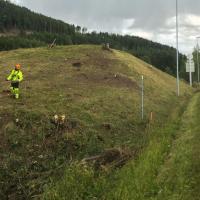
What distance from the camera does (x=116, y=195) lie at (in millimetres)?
10117

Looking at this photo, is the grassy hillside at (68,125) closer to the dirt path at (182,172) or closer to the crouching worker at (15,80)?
the crouching worker at (15,80)

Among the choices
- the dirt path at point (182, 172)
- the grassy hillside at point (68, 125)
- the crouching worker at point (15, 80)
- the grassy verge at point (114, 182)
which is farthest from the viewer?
the crouching worker at point (15, 80)

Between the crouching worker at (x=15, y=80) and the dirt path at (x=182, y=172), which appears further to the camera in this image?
the crouching worker at (x=15, y=80)

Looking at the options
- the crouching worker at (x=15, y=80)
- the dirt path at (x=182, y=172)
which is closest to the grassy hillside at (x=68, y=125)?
the crouching worker at (x=15, y=80)

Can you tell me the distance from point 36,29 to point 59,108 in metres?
182

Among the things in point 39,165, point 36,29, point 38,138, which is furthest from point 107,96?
point 36,29

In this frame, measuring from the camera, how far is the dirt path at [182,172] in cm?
1006

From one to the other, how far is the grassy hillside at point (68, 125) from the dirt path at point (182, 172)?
150cm

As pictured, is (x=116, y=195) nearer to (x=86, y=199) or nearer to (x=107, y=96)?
(x=86, y=199)

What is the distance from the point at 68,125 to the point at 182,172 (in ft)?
22.8

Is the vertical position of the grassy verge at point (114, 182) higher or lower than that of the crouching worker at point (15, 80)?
lower

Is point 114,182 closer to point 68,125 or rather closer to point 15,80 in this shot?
point 68,125

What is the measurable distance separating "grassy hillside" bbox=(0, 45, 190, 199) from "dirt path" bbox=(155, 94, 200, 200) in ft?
4.93

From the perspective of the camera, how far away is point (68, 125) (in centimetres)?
1731
